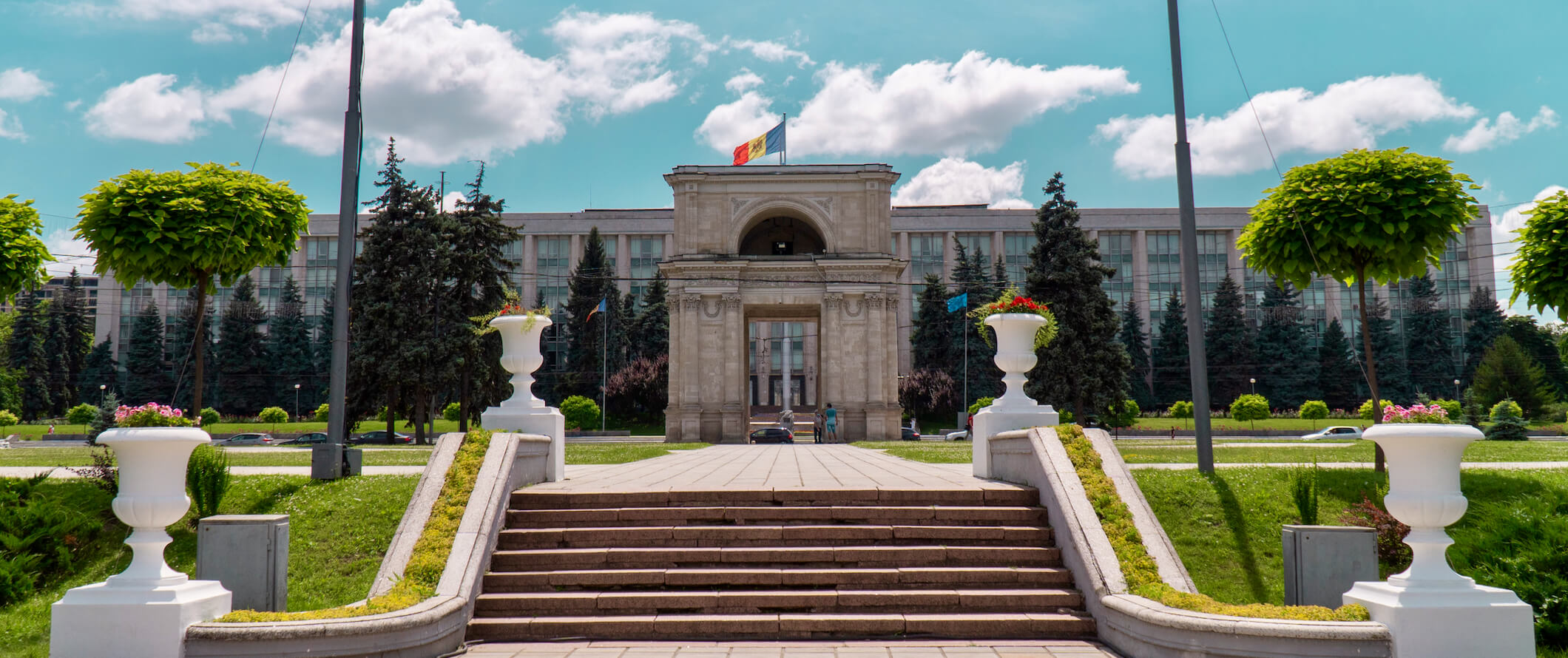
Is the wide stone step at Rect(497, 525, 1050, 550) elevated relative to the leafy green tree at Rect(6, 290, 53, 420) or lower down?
lower down

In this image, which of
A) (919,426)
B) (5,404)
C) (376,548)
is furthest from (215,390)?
(376,548)

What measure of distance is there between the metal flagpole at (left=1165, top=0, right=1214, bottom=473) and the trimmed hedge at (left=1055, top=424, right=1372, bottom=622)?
2668mm

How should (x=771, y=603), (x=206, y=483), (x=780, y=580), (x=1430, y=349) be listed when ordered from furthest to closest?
(x=1430, y=349), (x=206, y=483), (x=780, y=580), (x=771, y=603)

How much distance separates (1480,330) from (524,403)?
88798mm

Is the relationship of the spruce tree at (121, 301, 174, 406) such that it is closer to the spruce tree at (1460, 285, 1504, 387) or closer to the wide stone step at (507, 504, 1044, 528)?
the wide stone step at (507, 504, 1044, 528)

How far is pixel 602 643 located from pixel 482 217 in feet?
125

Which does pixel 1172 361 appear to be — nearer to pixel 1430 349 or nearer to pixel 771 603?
pixel 1430 349

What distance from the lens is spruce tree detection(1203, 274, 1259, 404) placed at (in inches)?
2889

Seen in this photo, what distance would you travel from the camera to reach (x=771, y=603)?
8297 mm

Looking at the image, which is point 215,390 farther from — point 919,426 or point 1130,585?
point 1130,585

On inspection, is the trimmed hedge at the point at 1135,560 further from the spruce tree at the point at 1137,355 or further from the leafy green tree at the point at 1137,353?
the leafy green tree at the point at 1137,353

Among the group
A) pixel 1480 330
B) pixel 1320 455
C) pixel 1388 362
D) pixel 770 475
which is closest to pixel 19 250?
pixel 770 475

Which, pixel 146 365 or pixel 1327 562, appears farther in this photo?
pixel 146 365

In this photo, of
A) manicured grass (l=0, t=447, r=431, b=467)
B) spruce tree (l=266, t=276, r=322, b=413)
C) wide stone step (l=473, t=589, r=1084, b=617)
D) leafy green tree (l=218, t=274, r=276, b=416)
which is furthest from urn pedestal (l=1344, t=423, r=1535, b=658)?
leafy green tree (l=218, t=274, r=276, b=416)
